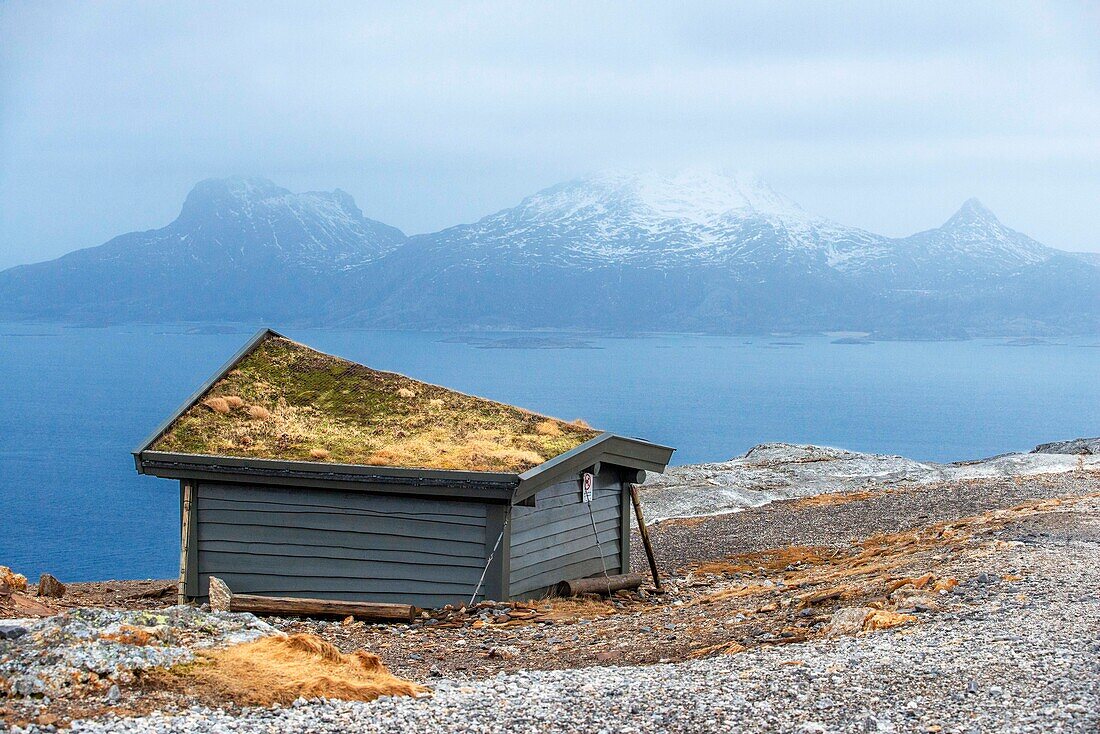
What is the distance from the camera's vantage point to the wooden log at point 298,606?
48.6 feet

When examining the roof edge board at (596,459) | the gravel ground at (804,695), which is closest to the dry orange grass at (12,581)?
the roof edge board at (596,459)

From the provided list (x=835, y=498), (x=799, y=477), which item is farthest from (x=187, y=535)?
(x=799, y=477)

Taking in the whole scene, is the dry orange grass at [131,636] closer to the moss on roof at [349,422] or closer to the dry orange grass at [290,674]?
the dry orange grass at [290,674]

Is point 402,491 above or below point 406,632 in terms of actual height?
above

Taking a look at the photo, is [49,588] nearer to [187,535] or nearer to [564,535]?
[187,535]

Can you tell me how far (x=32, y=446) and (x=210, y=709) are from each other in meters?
142

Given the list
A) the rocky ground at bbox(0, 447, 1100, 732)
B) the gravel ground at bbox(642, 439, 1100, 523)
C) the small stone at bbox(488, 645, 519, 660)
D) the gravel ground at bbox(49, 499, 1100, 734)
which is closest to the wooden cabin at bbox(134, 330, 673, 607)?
the rocky ground at bbox(0, 447, 1100, 732)

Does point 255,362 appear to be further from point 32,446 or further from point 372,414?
point 32,446

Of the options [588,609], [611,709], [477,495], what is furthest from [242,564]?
[611,709]

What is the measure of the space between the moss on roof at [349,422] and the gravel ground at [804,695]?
6071mm

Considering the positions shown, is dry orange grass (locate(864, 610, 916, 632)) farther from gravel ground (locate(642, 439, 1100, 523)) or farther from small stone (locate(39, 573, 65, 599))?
gravel ground (locate(642, 439, 1100, 523))

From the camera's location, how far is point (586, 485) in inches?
655

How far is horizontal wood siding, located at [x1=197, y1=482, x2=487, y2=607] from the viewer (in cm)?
1504

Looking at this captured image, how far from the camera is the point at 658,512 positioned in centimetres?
3231
